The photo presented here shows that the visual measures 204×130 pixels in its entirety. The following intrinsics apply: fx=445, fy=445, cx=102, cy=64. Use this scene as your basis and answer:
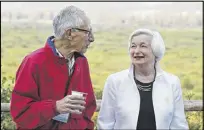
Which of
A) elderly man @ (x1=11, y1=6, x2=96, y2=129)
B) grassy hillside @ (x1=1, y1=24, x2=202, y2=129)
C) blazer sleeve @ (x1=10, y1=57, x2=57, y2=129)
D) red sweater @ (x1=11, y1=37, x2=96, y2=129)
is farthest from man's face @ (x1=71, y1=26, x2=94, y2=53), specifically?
grassy hillside @ (x1=1, y1=24, x2=202, y2=129)

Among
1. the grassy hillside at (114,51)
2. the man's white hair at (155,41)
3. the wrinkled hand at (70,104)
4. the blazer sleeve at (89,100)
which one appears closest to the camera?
the wrinkled hand at (70,104)

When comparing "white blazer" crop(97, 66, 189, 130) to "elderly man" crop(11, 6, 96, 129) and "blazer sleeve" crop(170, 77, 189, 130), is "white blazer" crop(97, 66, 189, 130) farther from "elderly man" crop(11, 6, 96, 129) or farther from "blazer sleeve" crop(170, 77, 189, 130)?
"elderly man" crop(11, 6, 96, 129)

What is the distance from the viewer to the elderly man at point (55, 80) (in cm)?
237

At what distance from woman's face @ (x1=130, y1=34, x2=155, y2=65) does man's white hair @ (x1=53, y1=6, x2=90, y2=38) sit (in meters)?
0.41

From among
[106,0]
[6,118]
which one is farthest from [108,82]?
[6,118]

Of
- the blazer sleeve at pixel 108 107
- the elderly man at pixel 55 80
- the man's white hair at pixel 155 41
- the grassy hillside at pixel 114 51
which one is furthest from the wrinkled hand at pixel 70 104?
the grassy hillside at pixel 114 51

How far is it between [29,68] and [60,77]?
176 mm

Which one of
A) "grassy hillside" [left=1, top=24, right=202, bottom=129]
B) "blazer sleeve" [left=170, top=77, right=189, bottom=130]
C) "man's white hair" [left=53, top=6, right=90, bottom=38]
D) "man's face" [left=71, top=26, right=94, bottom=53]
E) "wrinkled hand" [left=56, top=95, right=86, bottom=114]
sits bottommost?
"blazer sleeve" [left=170, top=77, right=189, bottom=130]

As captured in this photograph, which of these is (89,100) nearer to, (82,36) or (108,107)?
(108,107)

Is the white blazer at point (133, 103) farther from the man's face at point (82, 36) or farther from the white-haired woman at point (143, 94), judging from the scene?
the man's face at point (82, 36)

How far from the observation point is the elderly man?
7.77 ft

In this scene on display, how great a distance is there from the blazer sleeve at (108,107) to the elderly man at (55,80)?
325mm

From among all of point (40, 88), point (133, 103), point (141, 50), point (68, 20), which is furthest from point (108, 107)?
point (68, 20)

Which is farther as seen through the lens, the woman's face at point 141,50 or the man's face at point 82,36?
the woman's face at point 141,50
